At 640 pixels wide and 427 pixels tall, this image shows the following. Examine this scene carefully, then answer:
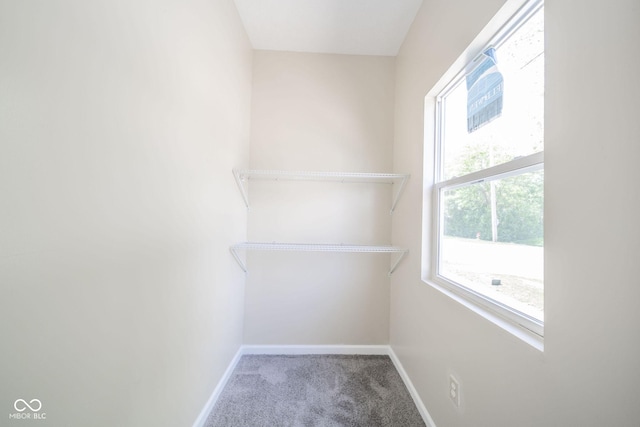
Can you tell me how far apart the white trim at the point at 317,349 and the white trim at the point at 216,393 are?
16 cm

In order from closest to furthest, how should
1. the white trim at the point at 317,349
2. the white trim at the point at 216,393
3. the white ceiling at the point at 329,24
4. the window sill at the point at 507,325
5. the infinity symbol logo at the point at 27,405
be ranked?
the infinity symbol logo at the point at 27,405
the window sill at the point at 507,325
the white trim at the point at 216,393
the white ceiling at the point at 329,24
the white trim at the point at 317,349

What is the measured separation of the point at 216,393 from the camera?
56.5 inches

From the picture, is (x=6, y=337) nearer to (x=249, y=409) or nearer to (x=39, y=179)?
(x=39, y=179)

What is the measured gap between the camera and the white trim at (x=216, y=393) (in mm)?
1248

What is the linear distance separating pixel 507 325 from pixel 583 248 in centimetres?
40

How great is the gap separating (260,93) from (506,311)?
2.21 m

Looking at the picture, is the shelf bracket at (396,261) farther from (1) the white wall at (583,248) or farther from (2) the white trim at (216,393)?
(2) the white trim at (216,393)

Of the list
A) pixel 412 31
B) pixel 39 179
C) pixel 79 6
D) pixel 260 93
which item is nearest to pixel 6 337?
pixel 39 179

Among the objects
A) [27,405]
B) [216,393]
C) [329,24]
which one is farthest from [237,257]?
[329,24]

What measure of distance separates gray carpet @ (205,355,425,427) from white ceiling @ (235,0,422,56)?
268cm

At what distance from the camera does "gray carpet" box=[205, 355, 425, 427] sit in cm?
132

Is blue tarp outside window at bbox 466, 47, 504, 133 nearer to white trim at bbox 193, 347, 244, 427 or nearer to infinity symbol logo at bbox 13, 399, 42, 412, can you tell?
infinity symbol logo at bbox 13, 399, 42, 412

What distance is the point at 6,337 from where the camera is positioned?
0.46 m

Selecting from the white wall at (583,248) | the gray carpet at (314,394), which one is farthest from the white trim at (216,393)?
the white wall at (583,248)
